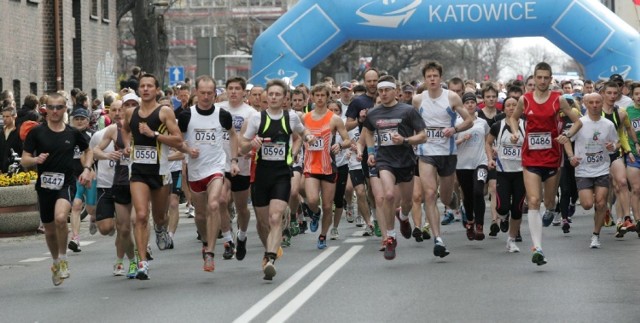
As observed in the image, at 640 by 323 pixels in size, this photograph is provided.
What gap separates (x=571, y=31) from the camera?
28500 mm

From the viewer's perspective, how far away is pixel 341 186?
18.4 meters

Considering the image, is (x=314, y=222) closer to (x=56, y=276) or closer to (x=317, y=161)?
(x=317, y=161)

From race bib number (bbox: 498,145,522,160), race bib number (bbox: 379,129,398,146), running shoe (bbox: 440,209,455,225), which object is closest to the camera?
race bib number (bbox: 379,129,398,146)

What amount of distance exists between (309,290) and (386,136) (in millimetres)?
3029

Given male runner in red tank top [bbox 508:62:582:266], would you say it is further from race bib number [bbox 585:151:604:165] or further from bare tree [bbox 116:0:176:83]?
bare tree [bbox 116:0:176:83]

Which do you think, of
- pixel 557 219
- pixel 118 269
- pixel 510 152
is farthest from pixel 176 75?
pixel 118 269

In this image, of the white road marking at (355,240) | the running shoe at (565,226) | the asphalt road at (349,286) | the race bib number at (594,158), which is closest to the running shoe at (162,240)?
the asphalt road at (349,286)

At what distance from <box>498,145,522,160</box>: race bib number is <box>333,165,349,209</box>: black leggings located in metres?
2.23

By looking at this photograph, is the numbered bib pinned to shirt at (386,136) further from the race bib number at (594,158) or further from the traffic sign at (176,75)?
the traffic sign at (176,75)

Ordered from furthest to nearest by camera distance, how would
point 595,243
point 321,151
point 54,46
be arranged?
point 54,46, point 321,151, point 595,243

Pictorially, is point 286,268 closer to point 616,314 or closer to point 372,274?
point 372,274

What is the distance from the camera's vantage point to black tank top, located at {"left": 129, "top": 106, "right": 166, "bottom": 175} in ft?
43.8

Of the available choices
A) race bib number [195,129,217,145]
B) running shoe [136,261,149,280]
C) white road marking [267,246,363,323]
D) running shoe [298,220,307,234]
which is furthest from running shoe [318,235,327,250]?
running shoe [136,261,149,280]

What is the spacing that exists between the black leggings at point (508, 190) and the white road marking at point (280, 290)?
183cm
